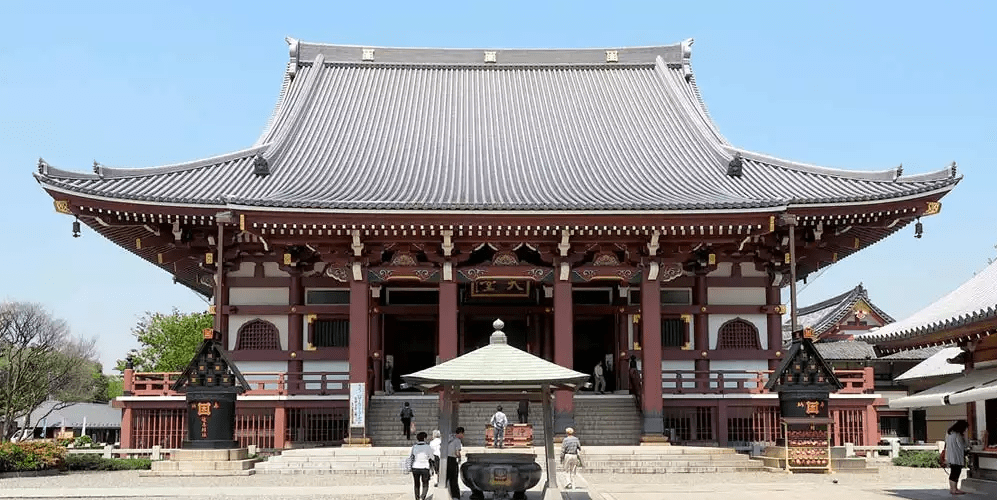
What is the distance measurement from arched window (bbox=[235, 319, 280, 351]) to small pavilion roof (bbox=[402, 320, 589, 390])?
12635 millimetres

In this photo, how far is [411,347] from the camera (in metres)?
31.6

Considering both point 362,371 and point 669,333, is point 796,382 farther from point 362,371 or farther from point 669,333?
point 362,371

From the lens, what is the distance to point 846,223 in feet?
84.6

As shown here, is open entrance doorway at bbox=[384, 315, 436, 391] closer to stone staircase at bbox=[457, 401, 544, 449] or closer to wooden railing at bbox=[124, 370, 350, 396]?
stone staircase at bbox=[457, 401, 544, 449]

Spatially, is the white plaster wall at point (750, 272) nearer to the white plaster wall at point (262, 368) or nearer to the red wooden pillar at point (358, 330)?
the red wooden pillar at point (358, 330)

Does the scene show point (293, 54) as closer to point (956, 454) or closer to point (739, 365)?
point (739, 365)

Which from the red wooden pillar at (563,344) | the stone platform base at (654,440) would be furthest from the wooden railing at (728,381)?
the red wooden pillar at (563,344)

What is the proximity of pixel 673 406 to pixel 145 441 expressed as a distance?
44.6 ft

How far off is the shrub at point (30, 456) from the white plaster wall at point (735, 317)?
1695cm

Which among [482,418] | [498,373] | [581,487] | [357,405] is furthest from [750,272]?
[498,373]

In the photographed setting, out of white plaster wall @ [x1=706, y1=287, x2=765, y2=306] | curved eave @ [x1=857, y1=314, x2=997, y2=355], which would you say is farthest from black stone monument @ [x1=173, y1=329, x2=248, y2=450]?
curved eave @ [x1=857, y1=314, x2=997, y2=355]

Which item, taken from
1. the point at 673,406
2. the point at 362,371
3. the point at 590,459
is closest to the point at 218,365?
the point at 362,371

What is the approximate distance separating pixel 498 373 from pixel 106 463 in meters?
13.4

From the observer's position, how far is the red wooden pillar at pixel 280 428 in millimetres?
25859
